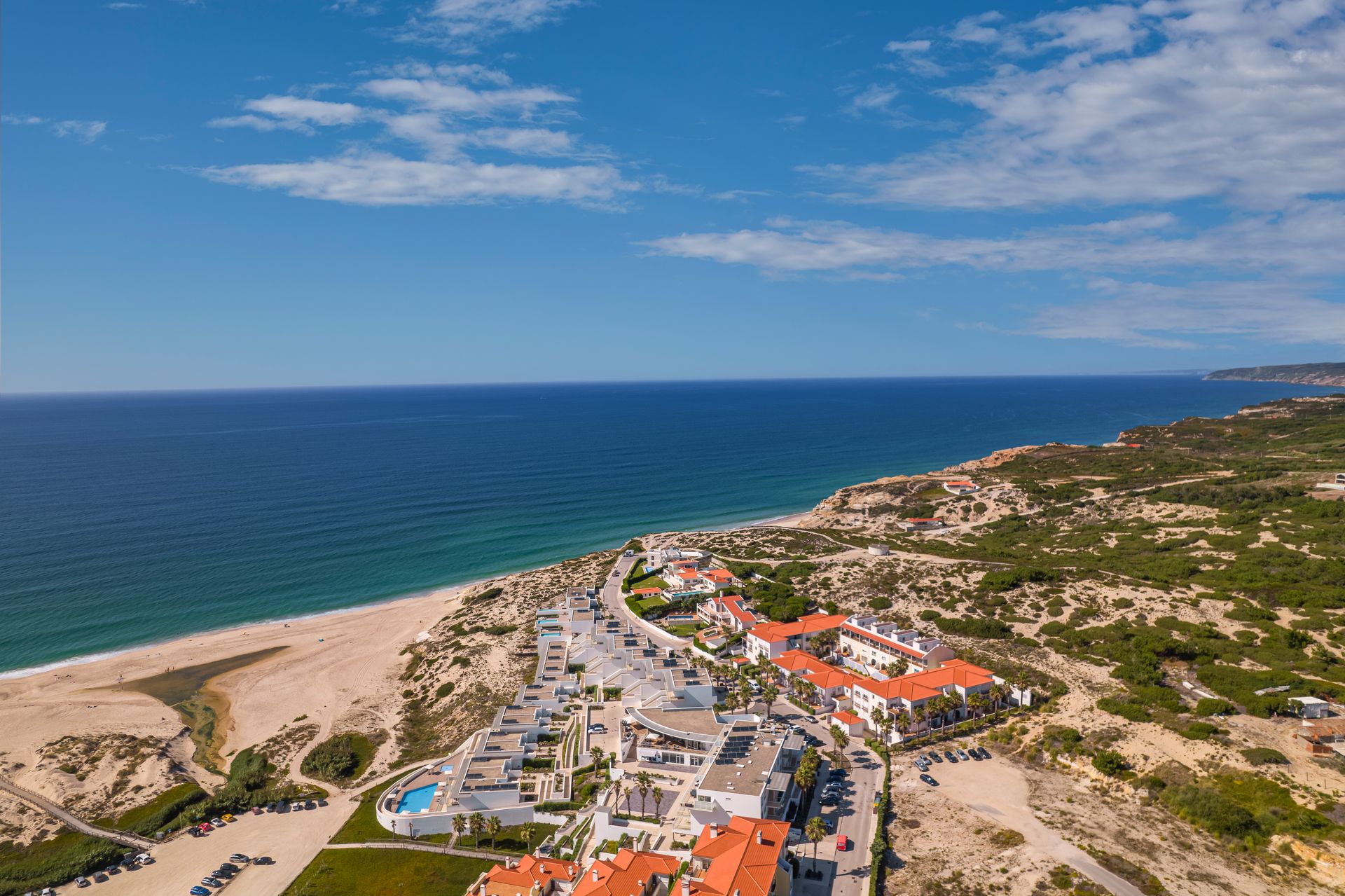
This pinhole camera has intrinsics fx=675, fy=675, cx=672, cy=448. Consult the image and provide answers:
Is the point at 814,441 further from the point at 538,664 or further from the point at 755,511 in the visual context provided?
the point at 538,664

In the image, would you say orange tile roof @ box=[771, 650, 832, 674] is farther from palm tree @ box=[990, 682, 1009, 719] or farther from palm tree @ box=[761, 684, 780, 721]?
palm tree @ box=[990, 682, 1009, 719]

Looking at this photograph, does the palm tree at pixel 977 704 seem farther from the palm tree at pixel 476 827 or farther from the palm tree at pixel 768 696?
the palm tree at pixel 476 827

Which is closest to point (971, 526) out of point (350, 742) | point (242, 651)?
point (350, 742)

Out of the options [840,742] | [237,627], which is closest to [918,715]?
[840,742]

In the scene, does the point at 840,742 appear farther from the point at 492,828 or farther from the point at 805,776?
the point at 492,828

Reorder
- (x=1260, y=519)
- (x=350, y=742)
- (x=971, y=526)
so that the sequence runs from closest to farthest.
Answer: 1. (x=350, y=742)
2. (x=1260, y=519)
3. (x=971, y=526)

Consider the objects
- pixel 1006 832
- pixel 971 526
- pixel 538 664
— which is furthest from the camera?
pixel 971 526
